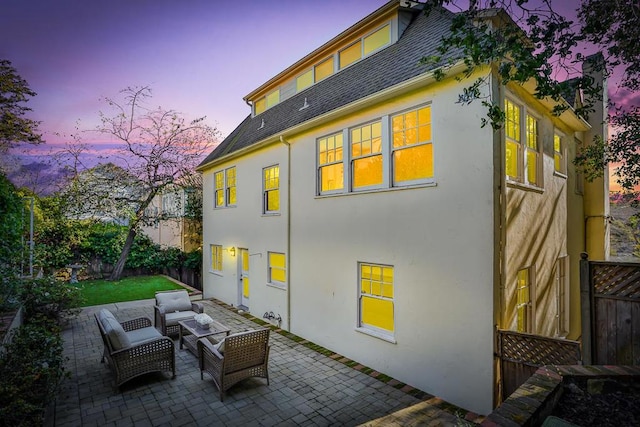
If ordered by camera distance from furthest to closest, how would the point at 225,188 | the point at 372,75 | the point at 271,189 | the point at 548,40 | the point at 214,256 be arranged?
the point at 214,256, the point at 225,188, the point at 271,189, the point at 372,75, the point at 548,40

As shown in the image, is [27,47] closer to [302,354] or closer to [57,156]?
[57,156]

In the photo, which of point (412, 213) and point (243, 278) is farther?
point (243, 278)

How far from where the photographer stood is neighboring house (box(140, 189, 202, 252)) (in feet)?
65.1

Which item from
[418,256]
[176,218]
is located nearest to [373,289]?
[418,256]

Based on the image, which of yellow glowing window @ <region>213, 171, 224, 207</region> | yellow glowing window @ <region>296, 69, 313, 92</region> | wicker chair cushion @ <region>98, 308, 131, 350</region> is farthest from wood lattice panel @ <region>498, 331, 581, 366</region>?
yellow glowing window @ <region>213, 171, 224, 207</region>

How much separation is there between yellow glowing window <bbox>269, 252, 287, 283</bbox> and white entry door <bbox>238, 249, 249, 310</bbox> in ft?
5.09

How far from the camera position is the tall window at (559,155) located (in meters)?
8.99

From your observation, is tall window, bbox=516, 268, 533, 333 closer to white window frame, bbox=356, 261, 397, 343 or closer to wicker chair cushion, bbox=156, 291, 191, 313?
white window frame, bbox=356, 261, 397, 343

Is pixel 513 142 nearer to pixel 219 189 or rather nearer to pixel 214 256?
pixel 219 189

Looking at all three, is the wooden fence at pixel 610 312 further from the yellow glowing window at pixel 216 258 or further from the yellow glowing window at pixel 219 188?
the yellow glowing window at pixel 219 188

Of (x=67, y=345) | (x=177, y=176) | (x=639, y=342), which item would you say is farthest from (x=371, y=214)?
(x=177, y=176)

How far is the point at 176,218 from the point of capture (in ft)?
66.1

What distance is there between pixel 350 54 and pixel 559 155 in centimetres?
713

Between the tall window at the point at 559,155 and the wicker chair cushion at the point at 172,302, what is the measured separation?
39.4 ft
